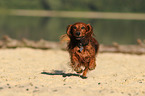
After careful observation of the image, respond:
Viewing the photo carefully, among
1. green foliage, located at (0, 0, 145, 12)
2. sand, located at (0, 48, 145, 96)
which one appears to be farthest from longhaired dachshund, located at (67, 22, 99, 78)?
green foliage, located at (0, 0, 145, 12)

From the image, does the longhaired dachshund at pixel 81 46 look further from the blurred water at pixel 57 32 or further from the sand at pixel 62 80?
the blurred water at pixel 57 32

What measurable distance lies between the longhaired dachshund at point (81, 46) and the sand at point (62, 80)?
45 cm

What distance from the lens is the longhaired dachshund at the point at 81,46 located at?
6.07 m

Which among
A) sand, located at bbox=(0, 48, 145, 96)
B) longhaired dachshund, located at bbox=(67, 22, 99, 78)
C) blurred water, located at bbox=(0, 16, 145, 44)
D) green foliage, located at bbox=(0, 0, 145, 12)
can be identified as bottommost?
blurred water, located at bbox=(0, 16, 145, 44)

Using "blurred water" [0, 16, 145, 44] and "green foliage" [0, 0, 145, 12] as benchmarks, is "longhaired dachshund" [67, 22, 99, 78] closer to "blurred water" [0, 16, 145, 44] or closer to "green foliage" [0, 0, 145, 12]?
"blurred water" [0, 16, 145, 44]

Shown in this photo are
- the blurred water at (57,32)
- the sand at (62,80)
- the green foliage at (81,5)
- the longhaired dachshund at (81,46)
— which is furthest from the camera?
the green foliage at (81,5)

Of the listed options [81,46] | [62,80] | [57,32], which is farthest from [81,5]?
[62,80]

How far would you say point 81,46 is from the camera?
6207mm

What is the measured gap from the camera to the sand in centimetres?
519

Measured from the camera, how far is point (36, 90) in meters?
5.19

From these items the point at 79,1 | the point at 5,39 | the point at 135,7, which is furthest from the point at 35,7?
the point at 5,39

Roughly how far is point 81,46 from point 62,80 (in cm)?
101

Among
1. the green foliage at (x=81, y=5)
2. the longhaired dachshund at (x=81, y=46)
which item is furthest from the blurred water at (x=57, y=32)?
the green foliage at (x=81, y=5)

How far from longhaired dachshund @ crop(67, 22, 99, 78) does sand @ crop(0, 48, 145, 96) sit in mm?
450
